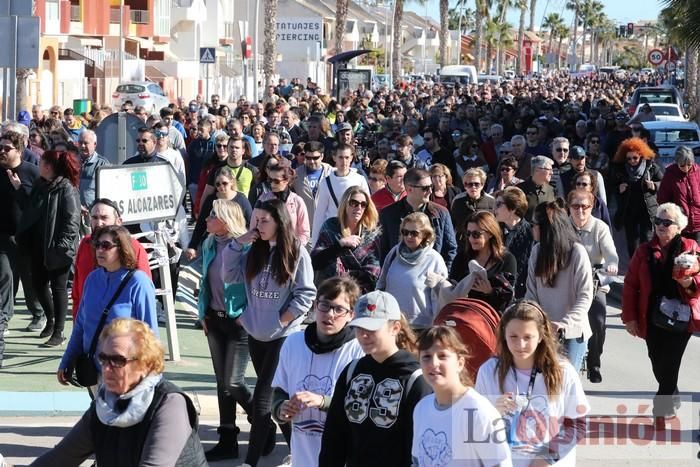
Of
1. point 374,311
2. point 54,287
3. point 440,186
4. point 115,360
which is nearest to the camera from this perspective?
point 115,360

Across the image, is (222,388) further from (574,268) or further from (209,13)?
(209,13)

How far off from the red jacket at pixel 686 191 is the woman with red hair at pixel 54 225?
6.68 m

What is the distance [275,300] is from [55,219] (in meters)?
3.93

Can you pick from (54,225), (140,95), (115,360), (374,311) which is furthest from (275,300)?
(140,95)

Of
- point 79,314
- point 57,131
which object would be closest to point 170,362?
point 79,314

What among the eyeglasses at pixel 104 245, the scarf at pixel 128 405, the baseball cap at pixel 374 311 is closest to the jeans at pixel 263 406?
the eyeglasses at pixel 104 245

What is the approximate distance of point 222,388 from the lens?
27.3 feet

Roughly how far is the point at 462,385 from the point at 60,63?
50.0 meters

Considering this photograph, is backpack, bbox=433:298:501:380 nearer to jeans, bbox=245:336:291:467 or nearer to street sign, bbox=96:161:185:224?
jeans, bbox=245:336:291:467

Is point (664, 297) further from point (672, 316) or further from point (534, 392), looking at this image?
point (534, 392)

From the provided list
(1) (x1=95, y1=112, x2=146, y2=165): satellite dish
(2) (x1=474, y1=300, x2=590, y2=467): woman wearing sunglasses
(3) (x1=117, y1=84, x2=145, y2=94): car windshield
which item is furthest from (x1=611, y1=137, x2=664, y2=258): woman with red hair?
(3) (x1=117, y1=84, x2=145, y2=94): car windshield

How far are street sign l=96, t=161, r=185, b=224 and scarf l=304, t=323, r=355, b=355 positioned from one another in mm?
4820

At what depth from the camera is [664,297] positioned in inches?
354

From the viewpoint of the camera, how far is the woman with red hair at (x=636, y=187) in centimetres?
1591
